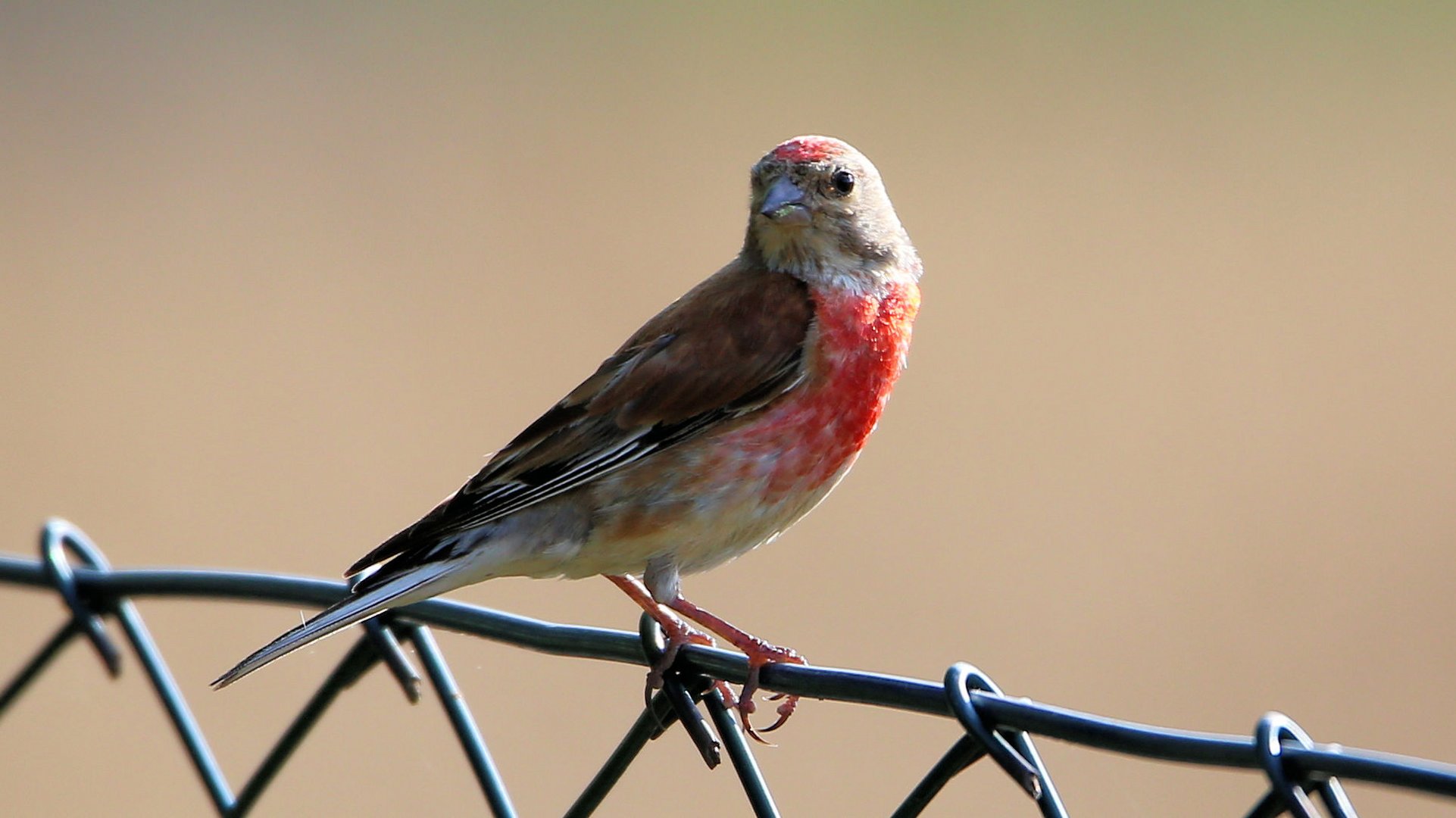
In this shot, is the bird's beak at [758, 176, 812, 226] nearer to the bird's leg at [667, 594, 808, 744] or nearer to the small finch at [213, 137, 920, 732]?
the small finch at [213, 137, 920, 732]

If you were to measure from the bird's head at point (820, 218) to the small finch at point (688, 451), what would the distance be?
5.7 inches

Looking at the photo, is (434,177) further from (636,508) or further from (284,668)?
(636,508)

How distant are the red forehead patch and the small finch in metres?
0.35

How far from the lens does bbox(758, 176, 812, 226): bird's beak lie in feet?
12.2

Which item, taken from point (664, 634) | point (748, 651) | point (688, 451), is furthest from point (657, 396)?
point (664, 634)

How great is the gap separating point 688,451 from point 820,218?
70cm

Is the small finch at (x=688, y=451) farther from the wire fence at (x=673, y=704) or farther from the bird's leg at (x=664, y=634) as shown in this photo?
the wire fence at (x=673, y=704)

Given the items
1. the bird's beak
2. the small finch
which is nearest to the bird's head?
the bird's beak

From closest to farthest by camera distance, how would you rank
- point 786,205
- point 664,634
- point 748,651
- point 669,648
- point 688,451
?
point 669,648 < point 664,634 < point 748,651 < point 688,451 < point 786,205

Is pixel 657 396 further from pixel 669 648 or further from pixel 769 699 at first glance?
pixel 669 648

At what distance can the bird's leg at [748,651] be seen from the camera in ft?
9.96

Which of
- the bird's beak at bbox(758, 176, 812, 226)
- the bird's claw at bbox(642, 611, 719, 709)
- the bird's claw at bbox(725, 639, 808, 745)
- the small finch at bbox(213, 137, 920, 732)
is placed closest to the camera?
the bird's claw at bbox(642, 611, 719, 709)

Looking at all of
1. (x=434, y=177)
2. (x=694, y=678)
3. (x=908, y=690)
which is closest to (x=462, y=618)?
(x=694, y=678)

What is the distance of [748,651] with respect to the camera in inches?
125
